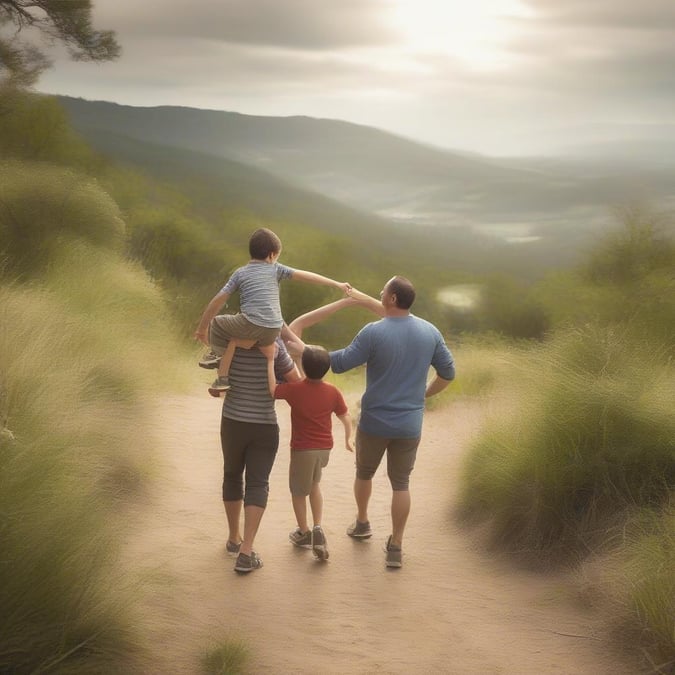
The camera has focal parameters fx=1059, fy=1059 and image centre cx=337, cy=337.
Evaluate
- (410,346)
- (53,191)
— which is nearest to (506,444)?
(410,346)

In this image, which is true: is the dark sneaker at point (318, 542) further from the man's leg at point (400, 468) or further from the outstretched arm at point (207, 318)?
the outstretched arm at point (207, 318)

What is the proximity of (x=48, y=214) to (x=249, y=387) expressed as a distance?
10.6m

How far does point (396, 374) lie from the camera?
244 inches

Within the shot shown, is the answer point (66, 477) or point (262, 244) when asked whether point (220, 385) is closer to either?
point (262, 244)

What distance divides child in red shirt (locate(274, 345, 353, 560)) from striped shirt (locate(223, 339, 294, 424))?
0.10 m

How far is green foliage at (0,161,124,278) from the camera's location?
1465cm

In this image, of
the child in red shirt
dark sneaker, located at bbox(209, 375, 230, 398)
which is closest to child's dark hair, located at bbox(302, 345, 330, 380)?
the child in red shirt

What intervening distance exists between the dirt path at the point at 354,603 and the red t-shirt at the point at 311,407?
86 cm

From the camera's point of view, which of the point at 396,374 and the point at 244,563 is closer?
the point at 396,374

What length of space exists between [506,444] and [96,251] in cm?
904

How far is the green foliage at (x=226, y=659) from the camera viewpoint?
16.1 ft

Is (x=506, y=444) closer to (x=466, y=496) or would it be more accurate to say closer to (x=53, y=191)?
(x=466, y=496)

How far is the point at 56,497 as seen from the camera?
5188mm

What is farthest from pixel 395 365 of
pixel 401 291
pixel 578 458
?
pixel 578 458
